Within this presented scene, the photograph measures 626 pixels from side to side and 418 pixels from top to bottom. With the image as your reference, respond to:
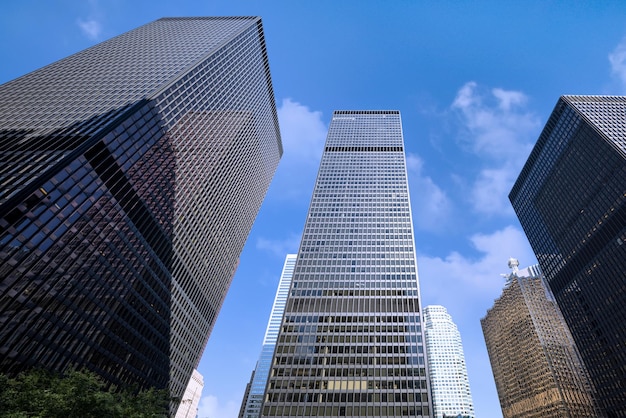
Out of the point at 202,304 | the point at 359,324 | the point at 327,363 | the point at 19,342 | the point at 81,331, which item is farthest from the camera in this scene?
the point at 202,304

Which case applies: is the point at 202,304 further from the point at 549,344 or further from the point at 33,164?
the point at 549,344

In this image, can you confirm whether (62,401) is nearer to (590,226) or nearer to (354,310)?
(354,310)

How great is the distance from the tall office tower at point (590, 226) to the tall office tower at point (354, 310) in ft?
202

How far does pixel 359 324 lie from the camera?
8975cm

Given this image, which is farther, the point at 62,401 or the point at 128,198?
the point at 128,198

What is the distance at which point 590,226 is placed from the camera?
12238 centimetres

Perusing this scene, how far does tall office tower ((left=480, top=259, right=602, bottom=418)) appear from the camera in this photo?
16062 cm

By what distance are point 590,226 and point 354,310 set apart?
90773 mm

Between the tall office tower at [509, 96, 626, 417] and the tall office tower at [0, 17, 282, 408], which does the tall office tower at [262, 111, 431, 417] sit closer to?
the tall office tower at [0, 17, 282, 408]

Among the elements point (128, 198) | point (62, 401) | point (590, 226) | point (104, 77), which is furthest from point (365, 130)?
point (62, 401)

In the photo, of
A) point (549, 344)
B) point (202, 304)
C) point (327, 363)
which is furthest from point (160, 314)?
point (549, 344)

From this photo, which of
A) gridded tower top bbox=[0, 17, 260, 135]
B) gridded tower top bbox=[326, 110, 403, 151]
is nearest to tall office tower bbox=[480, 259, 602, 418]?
gridded tower top bbox=[326, 110, 403, 151]

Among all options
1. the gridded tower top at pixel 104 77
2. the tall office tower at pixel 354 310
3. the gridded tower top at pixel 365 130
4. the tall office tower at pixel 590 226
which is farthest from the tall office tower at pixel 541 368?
the gridded tower top at pixel 104 77

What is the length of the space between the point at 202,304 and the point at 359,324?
53451 mm
